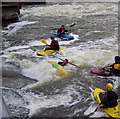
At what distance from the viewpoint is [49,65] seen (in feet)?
22.9

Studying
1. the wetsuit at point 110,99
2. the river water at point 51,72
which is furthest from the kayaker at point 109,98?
the river water at point 51,72

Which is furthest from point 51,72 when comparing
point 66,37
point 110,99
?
point 66,37

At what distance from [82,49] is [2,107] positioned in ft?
16.6

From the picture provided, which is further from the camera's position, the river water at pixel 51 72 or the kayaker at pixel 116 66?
the kayaker at pixel 116 66

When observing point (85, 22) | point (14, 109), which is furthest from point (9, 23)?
point (14, 109)

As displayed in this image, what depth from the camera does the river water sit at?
15.6 feet

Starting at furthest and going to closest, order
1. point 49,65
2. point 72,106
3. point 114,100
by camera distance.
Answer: point 49,65, point 72,106, point 114,100

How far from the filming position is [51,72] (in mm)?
6457

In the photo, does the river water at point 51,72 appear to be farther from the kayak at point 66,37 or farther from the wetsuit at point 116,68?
the wetsuit at point 116,68

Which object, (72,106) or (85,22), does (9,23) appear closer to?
(85,22)

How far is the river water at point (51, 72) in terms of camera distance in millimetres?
→ 4762

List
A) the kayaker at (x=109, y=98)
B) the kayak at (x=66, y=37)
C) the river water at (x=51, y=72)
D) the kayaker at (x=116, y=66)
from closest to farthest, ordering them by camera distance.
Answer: the kayaker at (x=109, y=98) < the river water at (x=51, y=72) < the kayaker at (x=116, y=66) < the kayak at (x=66, y=37)

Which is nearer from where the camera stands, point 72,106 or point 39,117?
point 39,117

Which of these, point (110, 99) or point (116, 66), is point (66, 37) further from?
point (110, 99)
